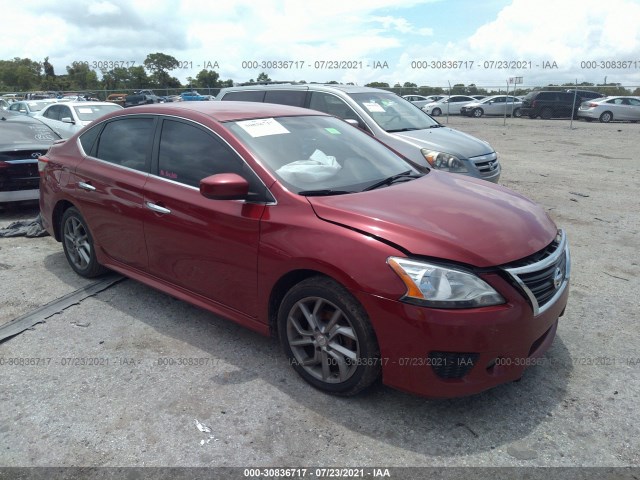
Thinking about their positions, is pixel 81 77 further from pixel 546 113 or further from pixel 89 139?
pixel 89 139

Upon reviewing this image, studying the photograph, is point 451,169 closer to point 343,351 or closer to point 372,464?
point 343,351

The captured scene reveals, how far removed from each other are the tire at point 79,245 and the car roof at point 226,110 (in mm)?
1135

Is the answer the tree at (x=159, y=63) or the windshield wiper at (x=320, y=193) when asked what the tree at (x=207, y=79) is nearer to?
the tree at (x=159, y=63)

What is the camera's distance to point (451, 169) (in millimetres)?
6809

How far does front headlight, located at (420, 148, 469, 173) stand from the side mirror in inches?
162

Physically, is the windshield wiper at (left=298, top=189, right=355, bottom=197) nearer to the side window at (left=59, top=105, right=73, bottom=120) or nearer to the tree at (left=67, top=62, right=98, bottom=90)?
the side window at (left=59, top=105, right=73, bottom=120)

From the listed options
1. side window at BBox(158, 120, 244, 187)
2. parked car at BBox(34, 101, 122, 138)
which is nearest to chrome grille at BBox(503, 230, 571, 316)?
side window at BBox(158, 120, 244, 187)

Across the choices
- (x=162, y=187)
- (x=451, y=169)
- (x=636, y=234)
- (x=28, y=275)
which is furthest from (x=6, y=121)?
(x=636, y=234)

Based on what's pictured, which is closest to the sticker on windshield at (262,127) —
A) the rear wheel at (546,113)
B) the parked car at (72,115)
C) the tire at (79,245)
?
the tire at (79,245)

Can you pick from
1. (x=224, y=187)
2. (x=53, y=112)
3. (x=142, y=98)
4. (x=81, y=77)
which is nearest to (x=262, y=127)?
(x=224, y=187)

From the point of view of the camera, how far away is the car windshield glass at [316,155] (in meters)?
3.40

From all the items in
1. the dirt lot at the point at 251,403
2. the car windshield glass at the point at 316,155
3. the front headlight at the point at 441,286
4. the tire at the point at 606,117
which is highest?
the tire at the point at 606,117

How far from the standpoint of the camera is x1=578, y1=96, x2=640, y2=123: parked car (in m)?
25.7

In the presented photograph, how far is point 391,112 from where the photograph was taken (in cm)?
794
